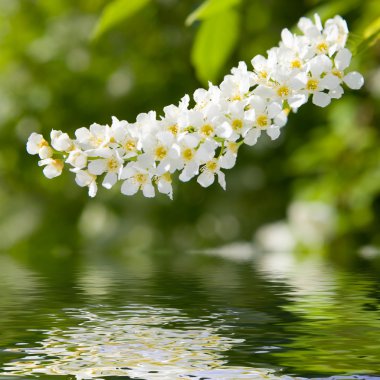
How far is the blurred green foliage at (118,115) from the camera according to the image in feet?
11.6

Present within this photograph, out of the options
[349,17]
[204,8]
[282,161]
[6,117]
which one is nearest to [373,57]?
[349,17]

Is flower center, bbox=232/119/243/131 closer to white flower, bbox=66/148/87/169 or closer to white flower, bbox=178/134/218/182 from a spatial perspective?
white flower, bbox=178/134/218/182

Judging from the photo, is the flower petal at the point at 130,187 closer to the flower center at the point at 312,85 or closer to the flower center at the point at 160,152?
the flower center at the point at 160,152

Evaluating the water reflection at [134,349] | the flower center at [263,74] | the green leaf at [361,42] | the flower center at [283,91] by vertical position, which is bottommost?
the water reflection at [134,349]

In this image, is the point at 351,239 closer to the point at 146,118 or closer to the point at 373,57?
the point at 373,57

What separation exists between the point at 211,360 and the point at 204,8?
496 mm

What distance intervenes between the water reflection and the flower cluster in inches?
7.6

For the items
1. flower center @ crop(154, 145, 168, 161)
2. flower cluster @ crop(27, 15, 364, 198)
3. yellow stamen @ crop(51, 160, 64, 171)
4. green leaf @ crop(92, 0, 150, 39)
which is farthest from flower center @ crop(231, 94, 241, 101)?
green leaf @ crop(92, 0, 150, 39)

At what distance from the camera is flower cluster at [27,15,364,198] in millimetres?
1050

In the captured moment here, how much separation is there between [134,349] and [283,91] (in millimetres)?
369

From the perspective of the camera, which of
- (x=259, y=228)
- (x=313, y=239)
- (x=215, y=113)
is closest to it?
(x=215, y=113)

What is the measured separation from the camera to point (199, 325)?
1.41 m

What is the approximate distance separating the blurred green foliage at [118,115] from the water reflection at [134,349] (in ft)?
6.43

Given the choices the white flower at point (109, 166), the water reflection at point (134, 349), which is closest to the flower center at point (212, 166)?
the white flower at point (109, 166)
